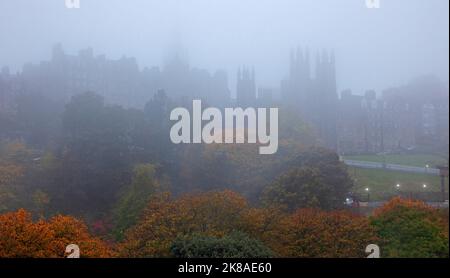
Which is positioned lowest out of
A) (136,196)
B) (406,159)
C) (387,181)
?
(136,196)

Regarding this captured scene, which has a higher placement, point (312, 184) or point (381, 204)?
point (312, 184)

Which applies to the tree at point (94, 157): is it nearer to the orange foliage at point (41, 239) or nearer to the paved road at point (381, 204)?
the orange foliage at point (41, 239)

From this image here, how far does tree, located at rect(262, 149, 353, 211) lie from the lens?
5.82 meters

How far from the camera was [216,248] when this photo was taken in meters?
4.23

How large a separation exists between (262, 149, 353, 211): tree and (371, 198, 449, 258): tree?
69 cm

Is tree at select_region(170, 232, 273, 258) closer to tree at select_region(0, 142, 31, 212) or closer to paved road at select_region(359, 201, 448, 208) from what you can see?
paved road at select_region(359, 201, 448, 208)

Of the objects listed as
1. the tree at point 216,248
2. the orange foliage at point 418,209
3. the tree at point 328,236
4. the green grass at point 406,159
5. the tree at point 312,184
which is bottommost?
the tree at point 328,236

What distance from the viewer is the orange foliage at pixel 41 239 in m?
4.52

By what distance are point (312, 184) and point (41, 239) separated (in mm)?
3764

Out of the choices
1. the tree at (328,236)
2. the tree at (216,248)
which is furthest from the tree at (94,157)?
the tree at (328,236)

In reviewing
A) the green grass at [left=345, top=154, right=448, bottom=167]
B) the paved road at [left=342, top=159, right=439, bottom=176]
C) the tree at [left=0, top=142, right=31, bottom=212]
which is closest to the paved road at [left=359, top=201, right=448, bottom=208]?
the paved road at [left=342, top=159, right=439, bottom=176]

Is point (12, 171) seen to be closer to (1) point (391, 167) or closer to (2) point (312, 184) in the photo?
(2) point (312, 184)

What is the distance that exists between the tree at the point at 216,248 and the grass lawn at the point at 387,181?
2.08 metres

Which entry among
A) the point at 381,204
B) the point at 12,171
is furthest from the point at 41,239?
the point at 381,204
